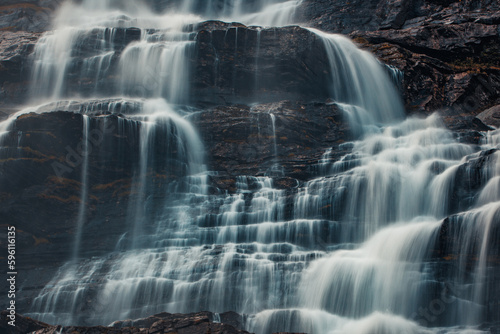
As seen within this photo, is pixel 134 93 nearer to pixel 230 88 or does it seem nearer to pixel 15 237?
pixel 230 88

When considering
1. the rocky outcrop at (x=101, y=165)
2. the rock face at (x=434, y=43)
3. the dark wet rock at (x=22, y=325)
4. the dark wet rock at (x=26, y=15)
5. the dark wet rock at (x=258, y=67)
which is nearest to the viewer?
the dark wet rock at (x=22, y=325)

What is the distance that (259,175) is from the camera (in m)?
19.7

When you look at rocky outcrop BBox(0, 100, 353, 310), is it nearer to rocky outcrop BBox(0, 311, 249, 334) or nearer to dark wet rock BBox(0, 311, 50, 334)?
dark wet rock BBox(0, 311, 50, 334)

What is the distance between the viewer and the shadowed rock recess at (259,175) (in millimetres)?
13336

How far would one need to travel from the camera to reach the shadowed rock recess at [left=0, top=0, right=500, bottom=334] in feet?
43.8

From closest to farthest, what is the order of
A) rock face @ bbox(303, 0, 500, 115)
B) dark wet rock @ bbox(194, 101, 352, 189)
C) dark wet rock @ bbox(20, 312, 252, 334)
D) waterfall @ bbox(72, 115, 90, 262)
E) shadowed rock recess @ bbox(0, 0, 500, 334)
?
1. dark wet rock @ bbox(20, 312, 252, 334)
2. shadowed rock recess @ bbox(0, 0, 500, 334)
3. waterfall @ bbox(72, 115, 90, 262)
4. dark wet rock @ bbox(194, 101, 352, 189)
5. rock face @ bbox(303, 0, 500, 115)

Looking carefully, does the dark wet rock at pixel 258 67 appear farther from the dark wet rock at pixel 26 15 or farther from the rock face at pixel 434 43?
the dark wet rock at pixel 26 15

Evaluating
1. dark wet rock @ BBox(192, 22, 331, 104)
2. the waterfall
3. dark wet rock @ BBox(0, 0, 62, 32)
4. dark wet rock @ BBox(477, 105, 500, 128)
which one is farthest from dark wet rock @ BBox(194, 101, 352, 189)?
dark wet rock @ BBox(0, 0, 62, 32)

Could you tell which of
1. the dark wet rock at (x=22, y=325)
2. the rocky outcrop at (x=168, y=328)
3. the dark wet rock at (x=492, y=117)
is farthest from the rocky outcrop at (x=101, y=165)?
the dark wet rock at (x=492, y=117)

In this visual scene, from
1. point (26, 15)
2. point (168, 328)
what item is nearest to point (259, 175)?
point (168, 328)

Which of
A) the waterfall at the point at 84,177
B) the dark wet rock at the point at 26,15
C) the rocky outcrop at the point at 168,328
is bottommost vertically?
the rocky outcrop at the point at 168,328

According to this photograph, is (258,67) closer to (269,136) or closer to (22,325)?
(269,136)

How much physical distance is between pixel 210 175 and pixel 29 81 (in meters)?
13.1

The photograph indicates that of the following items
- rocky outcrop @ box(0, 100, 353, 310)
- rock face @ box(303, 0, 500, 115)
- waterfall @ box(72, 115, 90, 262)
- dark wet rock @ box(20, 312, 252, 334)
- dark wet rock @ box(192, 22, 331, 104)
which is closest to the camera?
dark wet rock @ box(20, 312, 252, 334)
